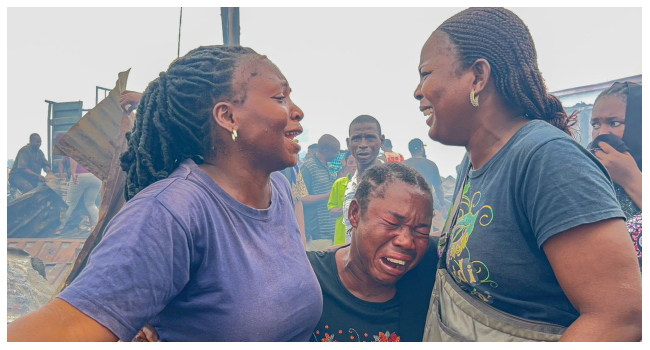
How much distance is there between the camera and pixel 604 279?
1.30 metres

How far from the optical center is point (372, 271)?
2.20 meters

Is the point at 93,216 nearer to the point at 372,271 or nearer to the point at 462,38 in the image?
the point at 372,271

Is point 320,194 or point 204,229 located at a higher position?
point 204,229

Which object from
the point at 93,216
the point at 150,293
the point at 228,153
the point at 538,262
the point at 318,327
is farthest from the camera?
the point at 93,216

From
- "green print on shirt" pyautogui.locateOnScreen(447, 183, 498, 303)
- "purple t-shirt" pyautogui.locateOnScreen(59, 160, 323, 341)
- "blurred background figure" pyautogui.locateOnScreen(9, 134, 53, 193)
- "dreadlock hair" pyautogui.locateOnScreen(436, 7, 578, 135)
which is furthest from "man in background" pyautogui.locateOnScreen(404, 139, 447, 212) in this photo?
"blurred background figure" pyautogui.locateOnScreen(9, 134, 53, 193)

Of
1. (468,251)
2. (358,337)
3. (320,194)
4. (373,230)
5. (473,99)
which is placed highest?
(473,99)

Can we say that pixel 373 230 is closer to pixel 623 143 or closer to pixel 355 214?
pixel 355 214

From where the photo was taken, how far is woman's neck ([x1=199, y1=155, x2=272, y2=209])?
1.72 metres

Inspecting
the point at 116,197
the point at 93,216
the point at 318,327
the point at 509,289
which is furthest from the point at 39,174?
the point at 509,289

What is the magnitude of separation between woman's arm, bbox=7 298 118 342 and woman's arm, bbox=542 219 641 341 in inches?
49.4

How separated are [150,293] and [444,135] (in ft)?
3.94

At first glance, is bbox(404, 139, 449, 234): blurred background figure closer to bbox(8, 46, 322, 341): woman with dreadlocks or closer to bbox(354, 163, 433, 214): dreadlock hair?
bbox(354, 163, 433, 214): dreadlock hair

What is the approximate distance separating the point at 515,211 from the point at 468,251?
0.72ft

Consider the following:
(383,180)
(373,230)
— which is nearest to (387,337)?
(373,230)
